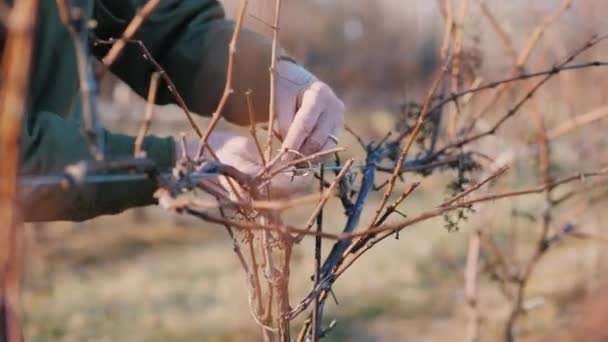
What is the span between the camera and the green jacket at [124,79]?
1.27 m

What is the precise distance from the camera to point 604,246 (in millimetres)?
5703

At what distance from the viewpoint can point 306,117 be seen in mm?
1308

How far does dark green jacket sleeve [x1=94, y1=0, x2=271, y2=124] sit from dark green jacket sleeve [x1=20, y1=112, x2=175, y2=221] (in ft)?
0.69

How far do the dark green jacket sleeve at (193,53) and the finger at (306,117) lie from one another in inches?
7.6

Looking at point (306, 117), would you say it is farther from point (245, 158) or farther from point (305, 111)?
point (245, 158)

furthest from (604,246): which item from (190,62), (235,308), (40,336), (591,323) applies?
(591,323)

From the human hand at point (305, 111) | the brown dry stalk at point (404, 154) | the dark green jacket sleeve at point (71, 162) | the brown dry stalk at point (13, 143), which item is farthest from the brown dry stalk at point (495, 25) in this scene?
the brown dry stalk at point (13, 143)

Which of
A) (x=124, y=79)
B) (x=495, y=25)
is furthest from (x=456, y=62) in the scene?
(x=124, y=79)

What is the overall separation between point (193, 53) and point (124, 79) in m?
0.15

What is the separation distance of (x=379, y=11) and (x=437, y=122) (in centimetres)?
1155

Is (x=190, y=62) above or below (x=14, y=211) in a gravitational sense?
above

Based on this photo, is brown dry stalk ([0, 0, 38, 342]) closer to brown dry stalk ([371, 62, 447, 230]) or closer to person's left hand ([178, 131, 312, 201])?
person's left hand ([178, 131, 312, 201])

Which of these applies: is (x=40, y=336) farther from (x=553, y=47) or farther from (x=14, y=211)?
(x=14, y=211)

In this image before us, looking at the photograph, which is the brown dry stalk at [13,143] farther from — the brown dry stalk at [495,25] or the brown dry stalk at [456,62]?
the brown dry stalk at [495,25]
